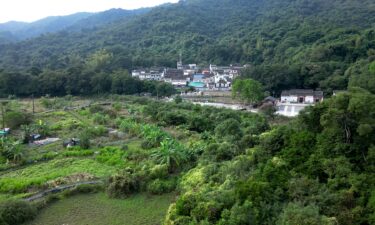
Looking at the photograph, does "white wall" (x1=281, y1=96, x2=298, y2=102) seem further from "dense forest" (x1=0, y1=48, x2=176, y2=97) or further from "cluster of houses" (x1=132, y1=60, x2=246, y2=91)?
"dense forest" (x1=0, y1=48, x2=176, y2=97)

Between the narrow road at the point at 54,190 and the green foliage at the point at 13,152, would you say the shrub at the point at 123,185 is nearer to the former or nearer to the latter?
the narrow road at the point at 54,190

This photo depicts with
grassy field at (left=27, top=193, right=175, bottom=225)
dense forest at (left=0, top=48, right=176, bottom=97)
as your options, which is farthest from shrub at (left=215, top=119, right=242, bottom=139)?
dense forest at (left=0, top=48, right=176, bottom=97)

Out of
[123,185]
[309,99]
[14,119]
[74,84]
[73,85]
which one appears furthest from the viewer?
[74,84]

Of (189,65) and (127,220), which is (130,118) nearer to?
(127,220)

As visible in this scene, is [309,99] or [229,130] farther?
[309,99]

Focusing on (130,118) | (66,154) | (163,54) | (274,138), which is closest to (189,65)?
(163,54)

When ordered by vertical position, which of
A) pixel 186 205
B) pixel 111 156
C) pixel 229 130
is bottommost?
pixel 111 156

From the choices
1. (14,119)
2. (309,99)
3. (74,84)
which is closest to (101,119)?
(14,119)

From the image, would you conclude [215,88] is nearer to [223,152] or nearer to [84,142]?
[84,142]
